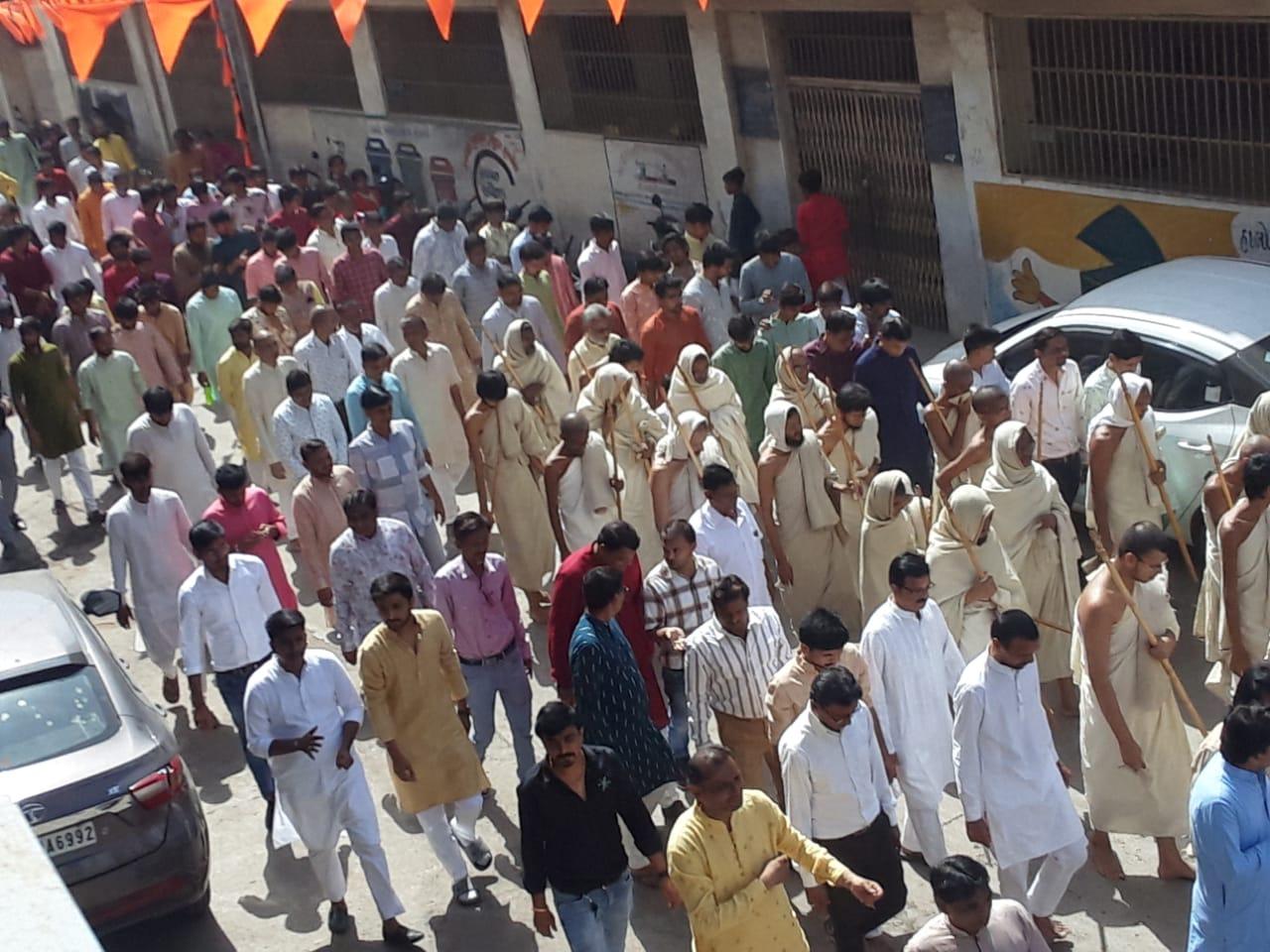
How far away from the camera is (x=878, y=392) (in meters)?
8.84

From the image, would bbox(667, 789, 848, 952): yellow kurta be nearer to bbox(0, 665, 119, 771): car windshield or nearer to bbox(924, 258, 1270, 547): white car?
bbox(0, 665, 119, 771): car windshield

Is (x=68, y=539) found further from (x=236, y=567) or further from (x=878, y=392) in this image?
(x=878, y=392)

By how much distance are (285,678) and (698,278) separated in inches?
214

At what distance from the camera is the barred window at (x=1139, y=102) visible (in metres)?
10.7

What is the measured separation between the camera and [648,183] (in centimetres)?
1592

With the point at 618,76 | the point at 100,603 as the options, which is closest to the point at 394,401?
the point at 100,603

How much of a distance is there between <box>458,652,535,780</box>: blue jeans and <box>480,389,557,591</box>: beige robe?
196cm

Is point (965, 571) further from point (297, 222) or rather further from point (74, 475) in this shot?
point (297, 222)

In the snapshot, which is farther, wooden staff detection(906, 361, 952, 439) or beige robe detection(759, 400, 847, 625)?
wooden staff detection(906, 361, 952, 439)

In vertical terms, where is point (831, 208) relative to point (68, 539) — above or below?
above

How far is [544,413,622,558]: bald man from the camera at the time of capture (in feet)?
28.6

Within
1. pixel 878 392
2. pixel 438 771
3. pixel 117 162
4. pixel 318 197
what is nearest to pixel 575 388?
pixel 878 392

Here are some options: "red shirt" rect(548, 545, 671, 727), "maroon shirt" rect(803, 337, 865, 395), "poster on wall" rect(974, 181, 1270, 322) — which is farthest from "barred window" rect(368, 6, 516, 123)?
"red shirt" rect(548, 545, 671, 727)

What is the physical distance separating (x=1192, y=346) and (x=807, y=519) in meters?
2.14
